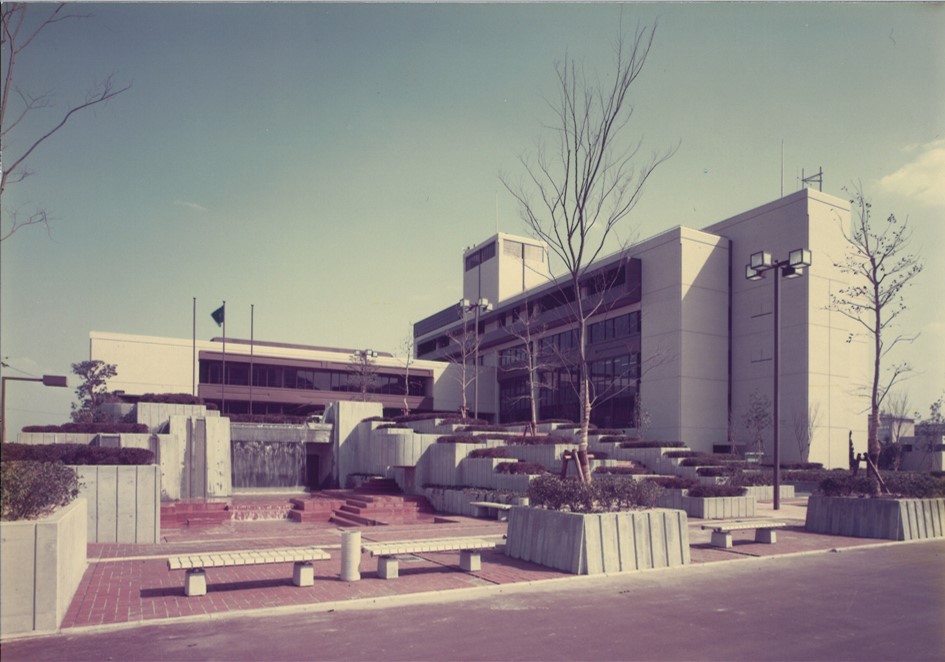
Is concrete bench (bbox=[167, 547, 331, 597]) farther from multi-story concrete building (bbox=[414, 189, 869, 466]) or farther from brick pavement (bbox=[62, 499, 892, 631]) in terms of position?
multi-story concrete building (bbox=[414, 189, 869, 466])

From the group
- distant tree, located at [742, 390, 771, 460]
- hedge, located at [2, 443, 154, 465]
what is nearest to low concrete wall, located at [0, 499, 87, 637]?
hedge, located at [2, 443, 154, 465]

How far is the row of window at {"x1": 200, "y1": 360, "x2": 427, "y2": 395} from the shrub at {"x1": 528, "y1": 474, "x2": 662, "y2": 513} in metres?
39.1

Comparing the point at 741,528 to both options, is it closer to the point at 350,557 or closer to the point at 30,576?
the point at 350,557

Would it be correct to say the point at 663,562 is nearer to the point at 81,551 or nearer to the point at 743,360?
the point at 81,551

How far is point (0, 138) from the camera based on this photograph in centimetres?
745

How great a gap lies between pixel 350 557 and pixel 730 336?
114 ft

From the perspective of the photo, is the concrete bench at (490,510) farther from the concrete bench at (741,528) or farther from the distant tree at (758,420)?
the distant tree at (758,420)

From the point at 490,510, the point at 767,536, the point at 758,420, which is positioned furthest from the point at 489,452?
the point at 758,420

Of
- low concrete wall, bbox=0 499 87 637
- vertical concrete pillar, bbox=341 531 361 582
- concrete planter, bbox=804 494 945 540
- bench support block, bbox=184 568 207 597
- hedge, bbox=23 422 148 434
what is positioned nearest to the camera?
low concrete wall, bbox=0 499 87 637

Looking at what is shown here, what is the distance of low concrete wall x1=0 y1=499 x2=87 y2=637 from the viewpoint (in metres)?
6.97

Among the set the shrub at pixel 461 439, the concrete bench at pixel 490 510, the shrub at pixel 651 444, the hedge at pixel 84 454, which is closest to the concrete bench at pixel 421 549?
the hedge at pixel 84 454

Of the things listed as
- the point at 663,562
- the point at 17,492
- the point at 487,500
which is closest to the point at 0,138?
the point at 17,492

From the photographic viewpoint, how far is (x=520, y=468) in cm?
1980

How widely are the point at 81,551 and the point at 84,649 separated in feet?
12.9
